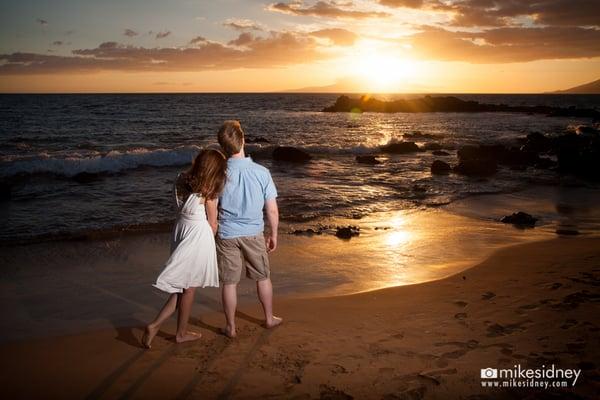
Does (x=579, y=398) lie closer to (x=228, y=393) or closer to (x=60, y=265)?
(x=228, y=393)

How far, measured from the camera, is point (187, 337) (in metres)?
4.22

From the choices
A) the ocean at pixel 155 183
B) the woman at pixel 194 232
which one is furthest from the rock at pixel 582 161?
the woman at pixel 194 232

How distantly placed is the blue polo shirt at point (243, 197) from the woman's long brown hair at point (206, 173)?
0.61ft

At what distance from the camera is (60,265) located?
6797 millimetres

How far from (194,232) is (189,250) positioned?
0.17 metres

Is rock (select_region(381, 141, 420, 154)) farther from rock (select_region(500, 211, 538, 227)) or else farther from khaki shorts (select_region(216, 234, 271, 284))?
khaki shorts (select_region(216, 234, 271, 284))

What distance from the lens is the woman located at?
388cm

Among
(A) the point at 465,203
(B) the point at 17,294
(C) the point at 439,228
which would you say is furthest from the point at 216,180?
(A) the point at 465,203

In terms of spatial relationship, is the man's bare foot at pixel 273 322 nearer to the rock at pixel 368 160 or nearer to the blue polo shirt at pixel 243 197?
the blue polo shirt at pixel 243 197

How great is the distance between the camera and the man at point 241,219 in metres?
4.11

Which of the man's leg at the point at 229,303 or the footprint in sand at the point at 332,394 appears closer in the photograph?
the footprint in sand at the point at 332,394

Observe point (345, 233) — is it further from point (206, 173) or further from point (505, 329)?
point (206, 173)

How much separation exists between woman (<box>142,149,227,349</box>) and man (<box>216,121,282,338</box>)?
0.47ft

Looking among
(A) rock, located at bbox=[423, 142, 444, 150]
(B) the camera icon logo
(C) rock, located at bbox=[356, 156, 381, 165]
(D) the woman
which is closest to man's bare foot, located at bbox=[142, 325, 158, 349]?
(D) the woman
